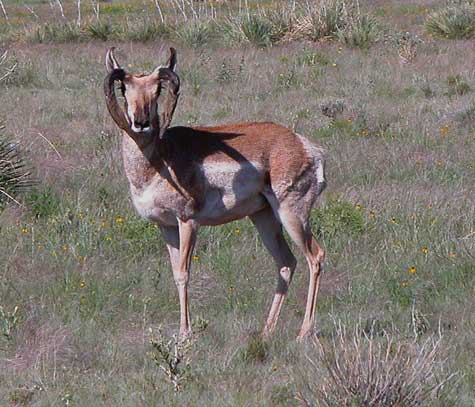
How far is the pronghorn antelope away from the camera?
7586 mm

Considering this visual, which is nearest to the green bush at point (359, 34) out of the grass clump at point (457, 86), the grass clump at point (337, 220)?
the grass clump at point (457, 86)

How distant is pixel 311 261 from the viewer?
8.47 metres

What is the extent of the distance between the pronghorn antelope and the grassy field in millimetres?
543

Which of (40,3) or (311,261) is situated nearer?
(311,261)

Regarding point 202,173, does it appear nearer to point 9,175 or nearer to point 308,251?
point 308,251

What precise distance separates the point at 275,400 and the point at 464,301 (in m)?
2.50

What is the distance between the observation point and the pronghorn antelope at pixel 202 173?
759cm

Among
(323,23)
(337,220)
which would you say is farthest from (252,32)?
(337,220)

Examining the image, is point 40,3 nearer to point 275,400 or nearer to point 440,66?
point 440,66

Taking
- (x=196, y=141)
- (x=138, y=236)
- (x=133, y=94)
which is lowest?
(x=138, y=236)

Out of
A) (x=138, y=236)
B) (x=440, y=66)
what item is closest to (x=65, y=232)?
(x=138, y=236)

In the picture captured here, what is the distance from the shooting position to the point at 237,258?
9.55 metres

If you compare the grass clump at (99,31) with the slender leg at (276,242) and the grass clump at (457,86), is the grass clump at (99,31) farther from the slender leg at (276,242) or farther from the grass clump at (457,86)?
the slender leg at (276,242)

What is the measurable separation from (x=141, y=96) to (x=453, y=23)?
1813 cm
